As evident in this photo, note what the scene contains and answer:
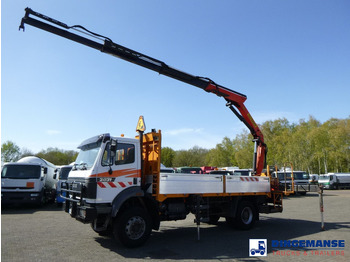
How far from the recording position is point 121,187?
23.3ft

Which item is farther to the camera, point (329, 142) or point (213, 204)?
point (329, 142)

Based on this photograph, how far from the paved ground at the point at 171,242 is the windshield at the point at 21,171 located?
171 inches

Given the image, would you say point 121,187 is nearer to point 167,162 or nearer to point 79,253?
point 79,253

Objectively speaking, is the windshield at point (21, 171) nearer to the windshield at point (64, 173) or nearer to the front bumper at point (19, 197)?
the front bumper at point (19, 197)

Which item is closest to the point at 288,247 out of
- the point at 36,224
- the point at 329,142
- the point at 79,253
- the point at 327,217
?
the point at 79,253

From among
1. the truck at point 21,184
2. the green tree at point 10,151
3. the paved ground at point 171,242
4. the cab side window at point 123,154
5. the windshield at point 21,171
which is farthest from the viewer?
the green tree at point 10,151

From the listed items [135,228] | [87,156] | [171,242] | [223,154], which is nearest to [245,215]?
[171,242]

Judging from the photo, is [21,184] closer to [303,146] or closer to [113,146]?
[113,146]

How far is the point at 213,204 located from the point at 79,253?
4337 millimetres

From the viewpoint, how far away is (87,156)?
24.5ft

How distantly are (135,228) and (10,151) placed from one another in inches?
2994

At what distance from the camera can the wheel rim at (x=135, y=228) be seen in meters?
6.84

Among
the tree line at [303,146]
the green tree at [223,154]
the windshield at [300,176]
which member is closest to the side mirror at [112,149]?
the windshield at [300,176]

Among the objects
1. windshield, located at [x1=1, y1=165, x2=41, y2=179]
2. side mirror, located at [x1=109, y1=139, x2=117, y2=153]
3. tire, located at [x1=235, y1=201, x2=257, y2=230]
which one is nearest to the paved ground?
tire, located at [x1=235, y1=201, x2=257, y2=230]
